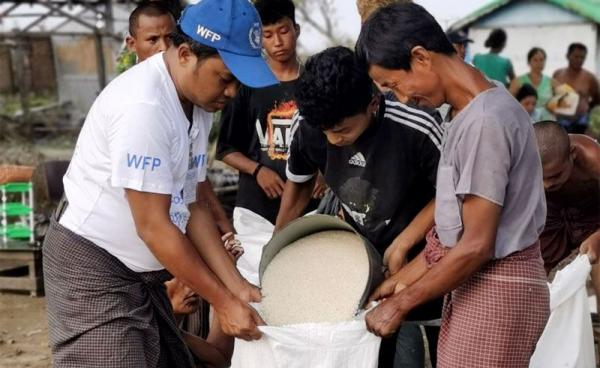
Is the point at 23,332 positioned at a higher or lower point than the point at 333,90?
lower

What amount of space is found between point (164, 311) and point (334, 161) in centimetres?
81

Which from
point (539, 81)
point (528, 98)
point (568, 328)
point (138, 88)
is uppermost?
point (138, 88)

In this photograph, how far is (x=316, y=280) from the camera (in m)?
3.07

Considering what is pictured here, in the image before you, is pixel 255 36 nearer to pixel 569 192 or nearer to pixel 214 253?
pixel 214 253

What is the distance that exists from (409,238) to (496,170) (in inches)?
30.4

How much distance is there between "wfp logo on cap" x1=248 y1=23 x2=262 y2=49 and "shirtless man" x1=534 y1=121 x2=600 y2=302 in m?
1.58

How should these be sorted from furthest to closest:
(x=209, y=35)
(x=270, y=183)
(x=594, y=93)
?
(x=594, y=93) < (x=270, y=183) < (x=209, y=35)

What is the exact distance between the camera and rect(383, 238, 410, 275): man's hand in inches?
125

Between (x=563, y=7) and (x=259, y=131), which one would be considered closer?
(x=259, y=131)

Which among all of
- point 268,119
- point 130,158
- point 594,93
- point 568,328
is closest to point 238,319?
point 130,158

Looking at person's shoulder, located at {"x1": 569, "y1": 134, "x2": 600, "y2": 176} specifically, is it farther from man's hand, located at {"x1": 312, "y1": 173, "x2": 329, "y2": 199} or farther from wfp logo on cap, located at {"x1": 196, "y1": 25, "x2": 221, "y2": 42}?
wfp logo on cap, located at {"x1": 196, "y1": 25, "x2": 221, "y2": 42}

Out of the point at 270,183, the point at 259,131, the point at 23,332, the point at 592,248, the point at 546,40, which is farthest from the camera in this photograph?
the point at 546,40

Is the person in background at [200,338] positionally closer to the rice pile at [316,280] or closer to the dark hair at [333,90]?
the rice pile at [316,280]

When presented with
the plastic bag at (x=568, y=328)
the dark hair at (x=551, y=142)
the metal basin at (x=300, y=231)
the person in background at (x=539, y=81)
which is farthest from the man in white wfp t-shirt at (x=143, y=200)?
the person in background at (x=539, y=81)
